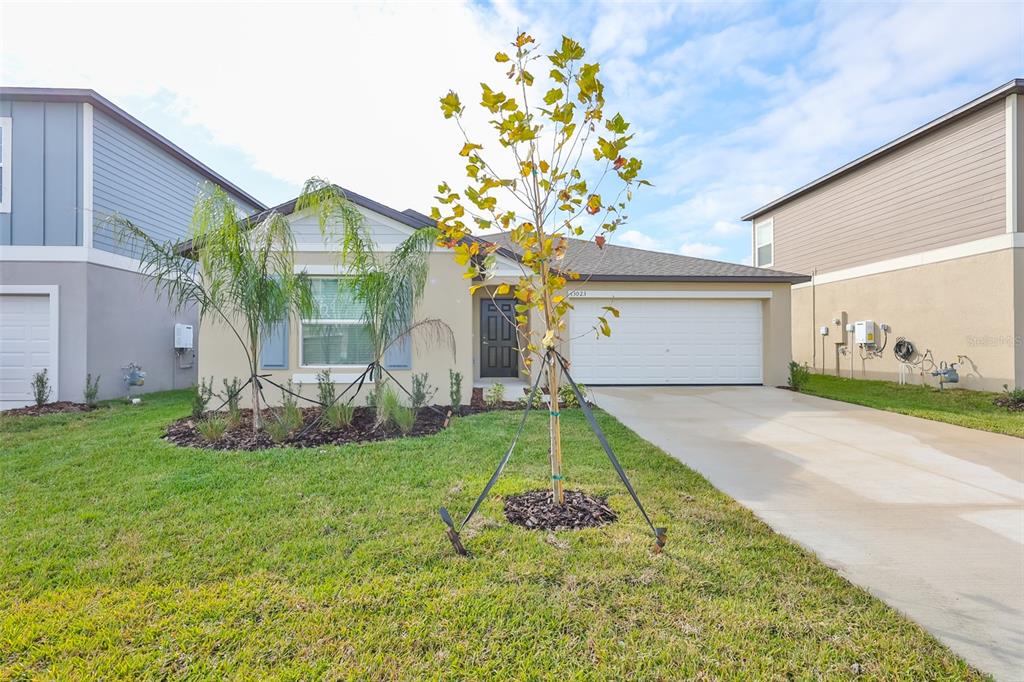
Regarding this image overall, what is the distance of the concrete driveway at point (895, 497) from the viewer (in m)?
2.68

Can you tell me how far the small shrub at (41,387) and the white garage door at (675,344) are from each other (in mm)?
10142

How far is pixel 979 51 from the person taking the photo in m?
10.5

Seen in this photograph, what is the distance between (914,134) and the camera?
12.2m

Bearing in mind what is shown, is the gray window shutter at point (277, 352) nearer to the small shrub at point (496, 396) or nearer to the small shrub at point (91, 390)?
the small shrub at point (91, 390)

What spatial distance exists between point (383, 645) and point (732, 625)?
66.0 inches

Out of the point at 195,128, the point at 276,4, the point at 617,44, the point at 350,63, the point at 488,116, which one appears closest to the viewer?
the point at 488,116

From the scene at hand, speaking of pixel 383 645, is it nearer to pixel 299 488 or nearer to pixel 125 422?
pixel 299 488

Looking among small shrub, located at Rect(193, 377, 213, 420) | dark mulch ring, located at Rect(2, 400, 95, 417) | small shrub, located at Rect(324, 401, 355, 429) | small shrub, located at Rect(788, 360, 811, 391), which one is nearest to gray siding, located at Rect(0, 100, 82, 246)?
dark mulch ring, located at Rect(2, 400, 95, 417)

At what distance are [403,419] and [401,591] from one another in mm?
4095

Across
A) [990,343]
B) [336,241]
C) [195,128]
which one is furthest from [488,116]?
[990,343]

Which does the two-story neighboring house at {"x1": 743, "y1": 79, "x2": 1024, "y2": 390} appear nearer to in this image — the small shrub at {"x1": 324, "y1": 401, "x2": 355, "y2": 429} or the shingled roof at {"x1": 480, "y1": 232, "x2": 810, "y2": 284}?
the shingled roof at {"x1": 480, "y1": 232, "x2": 810, "y2": 284}

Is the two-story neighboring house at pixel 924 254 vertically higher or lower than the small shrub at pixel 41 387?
higher

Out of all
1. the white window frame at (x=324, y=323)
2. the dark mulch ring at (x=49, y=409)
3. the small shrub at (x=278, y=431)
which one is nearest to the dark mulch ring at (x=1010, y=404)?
the white window frame at (x=324, y=323)

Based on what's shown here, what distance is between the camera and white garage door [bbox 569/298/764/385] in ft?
38.5
